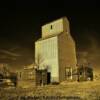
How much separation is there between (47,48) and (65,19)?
23.2ft

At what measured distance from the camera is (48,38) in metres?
47.8

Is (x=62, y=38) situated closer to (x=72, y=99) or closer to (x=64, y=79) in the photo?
(x=64, y=79)

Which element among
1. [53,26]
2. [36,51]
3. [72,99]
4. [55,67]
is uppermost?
[53,26]

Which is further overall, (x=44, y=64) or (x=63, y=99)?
(x=44, y=64)

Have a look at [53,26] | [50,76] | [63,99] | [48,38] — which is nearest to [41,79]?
[50,76]

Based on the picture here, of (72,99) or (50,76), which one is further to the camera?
(50,76)

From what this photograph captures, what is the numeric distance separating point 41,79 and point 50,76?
3.00 meters

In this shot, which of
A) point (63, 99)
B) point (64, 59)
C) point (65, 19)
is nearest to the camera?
point (63, 99)

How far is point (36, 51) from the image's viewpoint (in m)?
51.0

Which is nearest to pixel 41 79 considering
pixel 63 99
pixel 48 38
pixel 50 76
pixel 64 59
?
pixel 50 76

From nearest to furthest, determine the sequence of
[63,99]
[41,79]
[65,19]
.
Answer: [63,99] → [41,79] → [65,19]

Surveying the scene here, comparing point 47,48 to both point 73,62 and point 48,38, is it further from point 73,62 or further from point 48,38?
point 73,62

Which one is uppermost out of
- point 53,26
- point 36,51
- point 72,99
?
point 53,26

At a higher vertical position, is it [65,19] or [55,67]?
[65,19]
